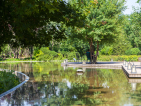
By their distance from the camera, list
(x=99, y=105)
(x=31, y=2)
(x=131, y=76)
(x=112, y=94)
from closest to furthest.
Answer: (x=31, y=2) → (x=99, y=105) → (x=112, y=94) → (x=131, y=76)

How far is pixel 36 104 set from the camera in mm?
7883

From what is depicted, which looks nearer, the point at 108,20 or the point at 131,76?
the point at 131,76

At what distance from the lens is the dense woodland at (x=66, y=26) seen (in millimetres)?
6684

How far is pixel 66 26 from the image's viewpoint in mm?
8609

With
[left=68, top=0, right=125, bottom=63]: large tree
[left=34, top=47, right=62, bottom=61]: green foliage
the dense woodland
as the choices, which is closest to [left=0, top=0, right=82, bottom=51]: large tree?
the dense woodland

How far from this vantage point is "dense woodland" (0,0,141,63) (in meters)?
6.68

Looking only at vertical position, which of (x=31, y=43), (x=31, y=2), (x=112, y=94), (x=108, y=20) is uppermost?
(x=108, y=20)

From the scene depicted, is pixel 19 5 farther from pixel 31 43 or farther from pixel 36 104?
pixel 36 104

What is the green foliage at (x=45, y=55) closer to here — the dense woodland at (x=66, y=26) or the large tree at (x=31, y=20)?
the dense woodland at (x=66, y=26)

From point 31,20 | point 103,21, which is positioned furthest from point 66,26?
point 103,21

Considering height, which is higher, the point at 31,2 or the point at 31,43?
the point at 31,2

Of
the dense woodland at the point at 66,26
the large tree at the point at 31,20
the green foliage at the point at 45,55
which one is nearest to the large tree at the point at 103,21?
the dense woodland at the point at 66,26

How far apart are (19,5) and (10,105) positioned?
3674mm

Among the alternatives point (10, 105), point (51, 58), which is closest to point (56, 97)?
point (10, 105)
